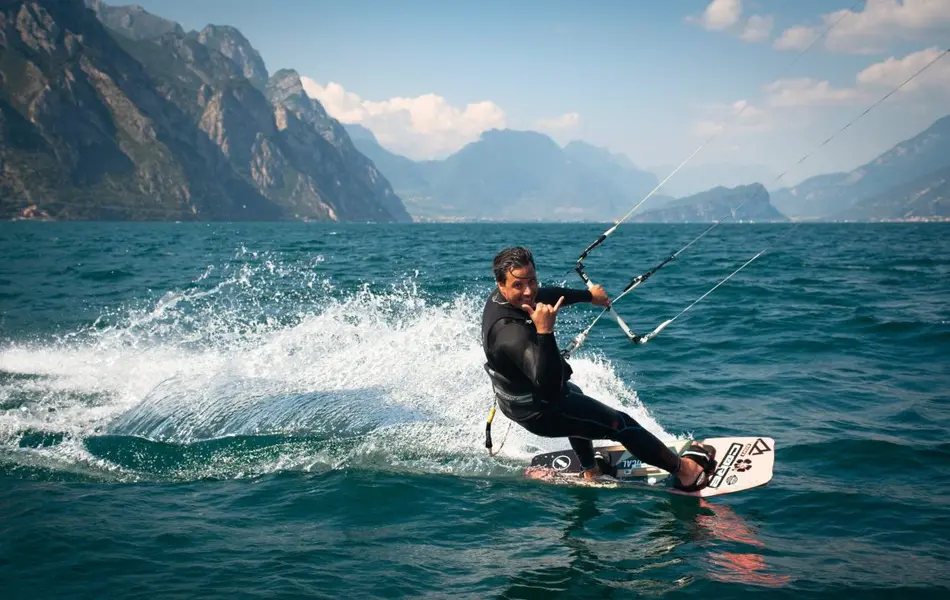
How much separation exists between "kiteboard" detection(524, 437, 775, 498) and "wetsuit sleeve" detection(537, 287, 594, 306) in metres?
2.23

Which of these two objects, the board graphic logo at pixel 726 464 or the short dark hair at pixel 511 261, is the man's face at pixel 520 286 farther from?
the board graphic logo at pixel 726 464

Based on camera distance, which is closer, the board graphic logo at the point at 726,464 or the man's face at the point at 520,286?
the man's face at the point at 520,286

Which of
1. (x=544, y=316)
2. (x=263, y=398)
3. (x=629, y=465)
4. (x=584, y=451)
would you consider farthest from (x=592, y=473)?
(x=263, y=398)

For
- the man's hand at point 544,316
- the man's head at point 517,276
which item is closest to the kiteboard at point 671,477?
the man's head at point 517,276

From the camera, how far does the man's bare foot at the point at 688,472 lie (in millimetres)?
7414

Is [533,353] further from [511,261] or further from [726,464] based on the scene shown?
[726,464]

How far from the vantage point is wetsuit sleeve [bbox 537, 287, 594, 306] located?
6.84 meters

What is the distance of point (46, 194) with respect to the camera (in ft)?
569

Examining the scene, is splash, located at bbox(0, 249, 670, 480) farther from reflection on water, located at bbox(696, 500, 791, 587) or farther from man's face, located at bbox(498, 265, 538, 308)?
man's face, located at bbox(498, 265, 538, 308)

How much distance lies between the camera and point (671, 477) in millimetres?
7871

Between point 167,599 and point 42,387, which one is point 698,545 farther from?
point 42,387

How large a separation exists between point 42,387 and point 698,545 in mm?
10684

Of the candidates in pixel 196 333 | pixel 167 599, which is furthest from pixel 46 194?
pixel 167 599

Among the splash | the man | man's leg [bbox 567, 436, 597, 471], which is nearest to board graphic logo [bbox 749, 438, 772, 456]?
the man
